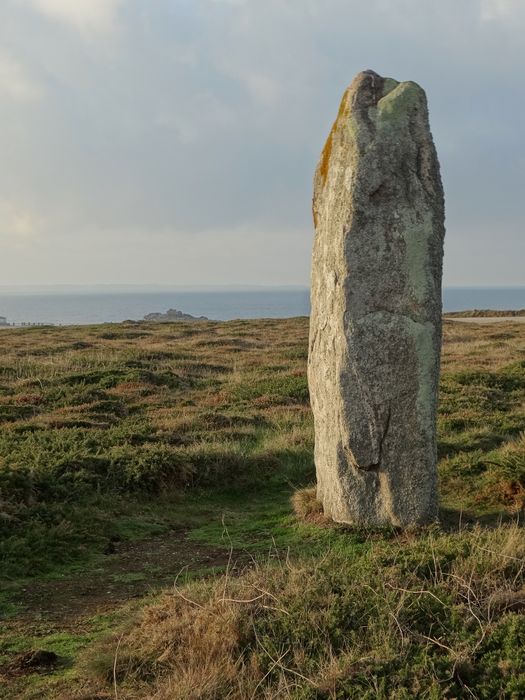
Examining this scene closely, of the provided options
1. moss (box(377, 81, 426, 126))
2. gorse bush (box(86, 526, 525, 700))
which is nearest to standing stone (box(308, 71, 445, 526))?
moss (box(377, 81, 426, 126))

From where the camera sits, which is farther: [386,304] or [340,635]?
[386,304]

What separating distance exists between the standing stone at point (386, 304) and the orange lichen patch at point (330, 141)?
0.32ft

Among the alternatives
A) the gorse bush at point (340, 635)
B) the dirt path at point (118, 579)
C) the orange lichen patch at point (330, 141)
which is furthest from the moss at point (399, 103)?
the dirt path at point (118, 579)

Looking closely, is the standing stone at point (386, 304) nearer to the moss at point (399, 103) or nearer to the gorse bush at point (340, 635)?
the moss at point (399, 103)

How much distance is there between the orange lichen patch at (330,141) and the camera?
27.0ft

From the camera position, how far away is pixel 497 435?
12289 millimetres

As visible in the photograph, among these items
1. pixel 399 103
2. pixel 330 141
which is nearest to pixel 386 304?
pixel 330 141

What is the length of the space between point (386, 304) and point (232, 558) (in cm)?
328

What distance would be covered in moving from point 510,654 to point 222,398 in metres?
12.3

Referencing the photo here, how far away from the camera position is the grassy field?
4688 millimetres

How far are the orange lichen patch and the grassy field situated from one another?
410cm

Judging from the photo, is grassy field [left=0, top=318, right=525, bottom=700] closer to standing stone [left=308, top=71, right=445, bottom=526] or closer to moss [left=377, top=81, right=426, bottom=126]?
standing stone [left=308, top=71, right=445, bottom=526]

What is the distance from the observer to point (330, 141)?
842cm

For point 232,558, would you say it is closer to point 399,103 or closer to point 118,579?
point 118,579
